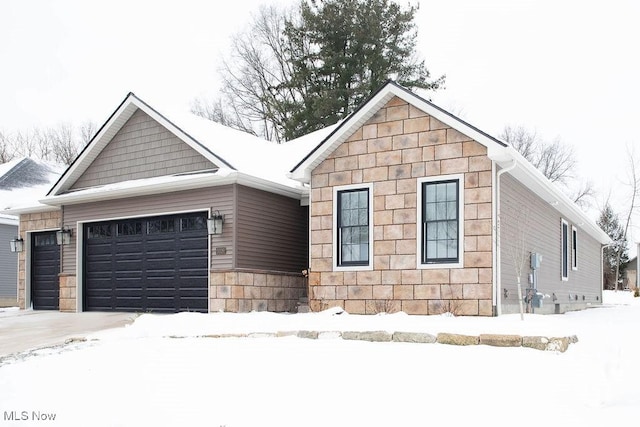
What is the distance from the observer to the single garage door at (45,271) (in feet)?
57.2

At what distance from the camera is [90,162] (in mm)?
16141

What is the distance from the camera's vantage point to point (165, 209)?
14406 mm

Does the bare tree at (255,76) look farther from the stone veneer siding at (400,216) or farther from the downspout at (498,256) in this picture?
the downspout at (498,256)

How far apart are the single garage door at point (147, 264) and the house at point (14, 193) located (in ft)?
13.9

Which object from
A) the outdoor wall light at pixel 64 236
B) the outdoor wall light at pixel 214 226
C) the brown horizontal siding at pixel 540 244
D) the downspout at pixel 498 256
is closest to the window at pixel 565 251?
the brown horizontal siding at pixel 540 244

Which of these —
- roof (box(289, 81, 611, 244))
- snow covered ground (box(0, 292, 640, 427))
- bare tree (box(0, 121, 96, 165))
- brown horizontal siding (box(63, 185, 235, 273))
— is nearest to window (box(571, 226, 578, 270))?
roof (box(289, 81, 611, 244))

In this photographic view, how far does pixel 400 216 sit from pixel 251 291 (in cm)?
361

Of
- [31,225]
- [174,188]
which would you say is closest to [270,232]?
[174,188]

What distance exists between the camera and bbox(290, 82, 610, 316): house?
1105cm

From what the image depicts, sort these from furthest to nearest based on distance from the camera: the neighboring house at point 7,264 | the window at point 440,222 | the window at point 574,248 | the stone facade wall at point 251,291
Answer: the neighboring house at point 7,264
the window at point 574,248
the stone facade wall at point 251,291
the window at point 440,222

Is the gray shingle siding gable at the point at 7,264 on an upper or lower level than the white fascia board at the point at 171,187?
lower

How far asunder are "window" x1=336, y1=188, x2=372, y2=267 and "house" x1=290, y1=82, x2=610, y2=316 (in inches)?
0.8

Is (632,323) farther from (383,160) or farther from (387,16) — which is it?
(387,16)

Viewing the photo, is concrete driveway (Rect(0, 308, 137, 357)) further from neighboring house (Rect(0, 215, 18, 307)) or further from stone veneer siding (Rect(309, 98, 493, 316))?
neighboring house (Rect(0, 215, 18, 307))
